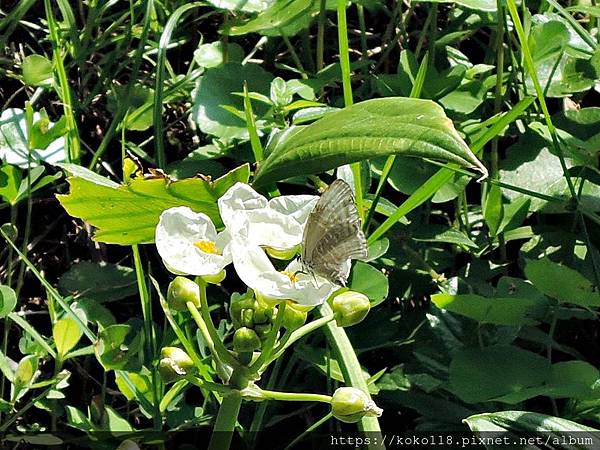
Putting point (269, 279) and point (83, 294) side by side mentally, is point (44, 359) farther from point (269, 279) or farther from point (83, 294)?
point (269, 279)

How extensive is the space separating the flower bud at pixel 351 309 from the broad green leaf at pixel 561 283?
12.1 inches

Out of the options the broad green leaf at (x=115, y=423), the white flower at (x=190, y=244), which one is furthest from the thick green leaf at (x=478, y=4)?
the broad green leaf at (x=115, y=423)

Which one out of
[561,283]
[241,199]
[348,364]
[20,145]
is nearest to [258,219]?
[241,199]

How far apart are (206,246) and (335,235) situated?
0.14 m

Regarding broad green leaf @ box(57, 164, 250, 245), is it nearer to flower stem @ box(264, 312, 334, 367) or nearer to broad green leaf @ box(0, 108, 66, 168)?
flower stem @ box(264, 312, 334, 367)

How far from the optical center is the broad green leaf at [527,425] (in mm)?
894

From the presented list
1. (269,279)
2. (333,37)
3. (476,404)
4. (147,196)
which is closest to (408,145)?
(269,279)

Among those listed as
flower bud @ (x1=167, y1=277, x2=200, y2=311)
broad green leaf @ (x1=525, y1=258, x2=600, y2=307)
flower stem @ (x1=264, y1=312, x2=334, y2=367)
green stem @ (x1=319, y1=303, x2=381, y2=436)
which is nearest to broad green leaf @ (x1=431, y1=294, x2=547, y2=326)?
broad green leaf @ (x1=525, y1=258, x2=600, y2=307)

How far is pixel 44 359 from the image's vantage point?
1.33 meters

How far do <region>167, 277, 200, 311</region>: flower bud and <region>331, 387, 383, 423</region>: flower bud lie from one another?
0.17 metres

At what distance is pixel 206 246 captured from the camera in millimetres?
888

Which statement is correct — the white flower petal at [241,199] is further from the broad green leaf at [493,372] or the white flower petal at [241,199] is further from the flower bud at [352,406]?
the broad green leaf at [493,372]

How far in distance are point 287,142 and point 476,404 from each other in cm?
42

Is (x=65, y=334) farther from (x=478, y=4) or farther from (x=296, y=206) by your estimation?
(x=478, y=4)
